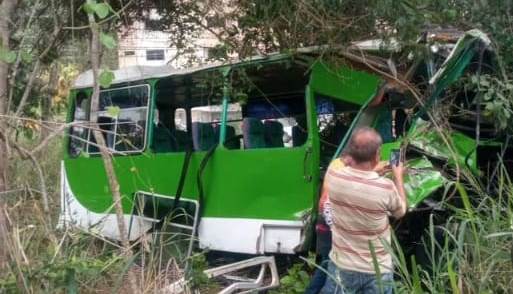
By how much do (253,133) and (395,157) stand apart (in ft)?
6.25

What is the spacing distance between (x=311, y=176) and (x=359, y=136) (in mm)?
1635

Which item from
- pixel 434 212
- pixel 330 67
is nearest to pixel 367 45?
pixel 330 67

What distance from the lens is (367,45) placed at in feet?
19.8

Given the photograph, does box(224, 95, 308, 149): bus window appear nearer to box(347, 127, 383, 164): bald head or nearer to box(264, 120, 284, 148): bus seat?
box(264, 120, 284, 148): bus seat

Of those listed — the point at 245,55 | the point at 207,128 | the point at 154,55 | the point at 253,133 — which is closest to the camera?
the point at 245,55

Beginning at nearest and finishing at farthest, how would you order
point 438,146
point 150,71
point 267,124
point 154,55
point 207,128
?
point 438,146
point 267,124
point 207,128
point 150,71
point 154,55

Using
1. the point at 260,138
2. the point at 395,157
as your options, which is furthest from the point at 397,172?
the point at 260,138

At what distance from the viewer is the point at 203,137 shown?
24.6ft

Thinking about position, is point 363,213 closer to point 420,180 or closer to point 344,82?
point 420,180

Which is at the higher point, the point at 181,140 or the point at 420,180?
the point at 181,140

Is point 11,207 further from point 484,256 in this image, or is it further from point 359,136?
point 484,256

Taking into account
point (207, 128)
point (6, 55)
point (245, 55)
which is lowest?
point (207, 128)

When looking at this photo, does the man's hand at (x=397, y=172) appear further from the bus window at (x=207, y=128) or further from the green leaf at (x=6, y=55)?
the bus window at (x=207, y=128)

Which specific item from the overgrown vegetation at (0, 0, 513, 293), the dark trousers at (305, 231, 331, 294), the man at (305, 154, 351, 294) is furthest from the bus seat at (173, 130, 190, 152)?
the dark trousers at (305, 231, 331, 294)
